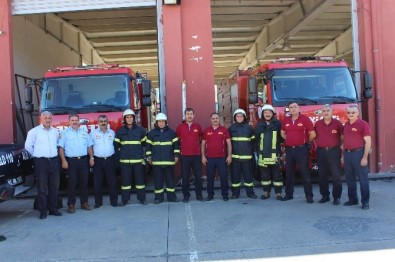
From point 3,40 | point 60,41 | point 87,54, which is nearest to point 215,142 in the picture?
point 3,40

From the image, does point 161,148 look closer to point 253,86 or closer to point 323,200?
point 253,86

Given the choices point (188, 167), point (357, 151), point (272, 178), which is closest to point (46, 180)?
point (188, 167)

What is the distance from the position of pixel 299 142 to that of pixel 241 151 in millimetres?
1092

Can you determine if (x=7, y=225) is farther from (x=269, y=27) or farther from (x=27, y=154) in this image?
(x=269, y=27)

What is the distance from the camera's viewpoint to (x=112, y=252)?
5.52 metres

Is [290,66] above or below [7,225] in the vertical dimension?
above

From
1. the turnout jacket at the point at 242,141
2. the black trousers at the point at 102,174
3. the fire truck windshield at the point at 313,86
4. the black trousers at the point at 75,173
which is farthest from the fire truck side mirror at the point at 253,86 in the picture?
the black trousers at the point at 75,173

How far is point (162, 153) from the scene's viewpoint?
326 inches

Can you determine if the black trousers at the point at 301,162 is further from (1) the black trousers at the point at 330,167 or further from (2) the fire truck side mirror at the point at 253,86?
(2) the fire truck side mirror at the point at 253,86

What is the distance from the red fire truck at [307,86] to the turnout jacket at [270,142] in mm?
934

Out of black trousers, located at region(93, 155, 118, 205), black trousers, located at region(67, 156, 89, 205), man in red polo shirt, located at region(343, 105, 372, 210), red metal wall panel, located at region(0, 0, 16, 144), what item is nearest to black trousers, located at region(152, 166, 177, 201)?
black trousers, located at region(93, 155, 118, 205)

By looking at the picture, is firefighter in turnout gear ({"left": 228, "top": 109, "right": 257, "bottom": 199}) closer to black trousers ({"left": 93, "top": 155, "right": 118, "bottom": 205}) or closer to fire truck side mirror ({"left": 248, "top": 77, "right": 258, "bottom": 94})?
fire truck side mirror ({"left": 248, "top": 77, "right": 258, "bottom": 94})

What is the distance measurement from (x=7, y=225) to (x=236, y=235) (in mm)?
3753

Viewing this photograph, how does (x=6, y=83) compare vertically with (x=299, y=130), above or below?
above
